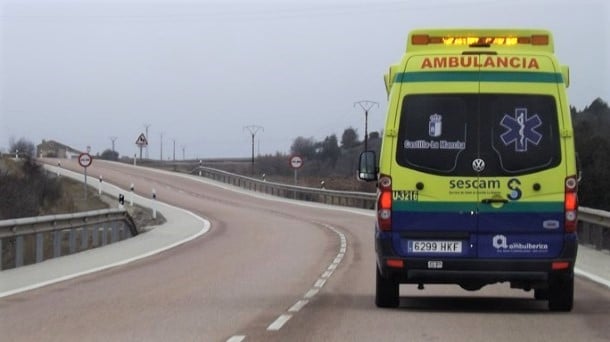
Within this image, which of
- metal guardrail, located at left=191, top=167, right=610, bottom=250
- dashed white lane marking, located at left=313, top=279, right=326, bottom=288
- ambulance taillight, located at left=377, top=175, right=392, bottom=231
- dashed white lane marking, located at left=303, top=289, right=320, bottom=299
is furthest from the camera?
metal guardrail, located at left=191, top=167, right=610, bottom=250

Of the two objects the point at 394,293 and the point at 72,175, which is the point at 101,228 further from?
the point at 72,175

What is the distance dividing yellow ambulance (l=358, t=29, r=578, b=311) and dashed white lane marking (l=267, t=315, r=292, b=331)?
137 cm

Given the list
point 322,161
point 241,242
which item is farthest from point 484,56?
point 322,161

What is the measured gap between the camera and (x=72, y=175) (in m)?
66.2

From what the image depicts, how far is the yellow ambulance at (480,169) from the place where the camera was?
10.7m

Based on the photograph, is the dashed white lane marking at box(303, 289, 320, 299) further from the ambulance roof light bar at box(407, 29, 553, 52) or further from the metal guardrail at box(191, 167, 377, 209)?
the metal guardrail at box(191, 167, 377, 209)

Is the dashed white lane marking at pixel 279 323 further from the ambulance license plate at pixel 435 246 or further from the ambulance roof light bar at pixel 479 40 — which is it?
the ambulance roof light bar at pixel 479 40

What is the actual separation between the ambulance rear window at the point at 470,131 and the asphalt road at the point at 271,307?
5.68 ft

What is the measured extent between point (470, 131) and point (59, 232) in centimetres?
1255

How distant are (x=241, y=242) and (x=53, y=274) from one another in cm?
946

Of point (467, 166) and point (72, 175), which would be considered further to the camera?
point (72, 175)

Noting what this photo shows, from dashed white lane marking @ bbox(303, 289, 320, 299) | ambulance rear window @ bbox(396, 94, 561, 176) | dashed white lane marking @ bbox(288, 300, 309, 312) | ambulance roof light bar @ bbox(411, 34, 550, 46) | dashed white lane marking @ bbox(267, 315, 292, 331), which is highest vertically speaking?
ambulance roof light bar @ bbox(411, 34, 550, 46)

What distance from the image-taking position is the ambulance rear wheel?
11703 mm

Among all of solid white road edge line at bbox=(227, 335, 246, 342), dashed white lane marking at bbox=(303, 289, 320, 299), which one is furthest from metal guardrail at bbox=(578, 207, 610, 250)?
solid white road edge line at bbox=(227, 335, 246, 342)
